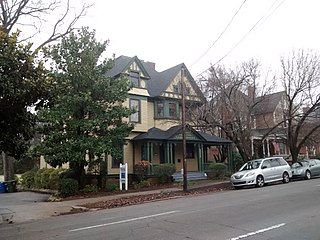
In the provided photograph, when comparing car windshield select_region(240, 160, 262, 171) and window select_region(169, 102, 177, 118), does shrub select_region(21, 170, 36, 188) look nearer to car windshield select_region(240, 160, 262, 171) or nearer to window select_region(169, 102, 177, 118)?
window select_region(169, 102, 177, 118)

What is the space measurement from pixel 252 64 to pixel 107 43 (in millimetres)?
11576

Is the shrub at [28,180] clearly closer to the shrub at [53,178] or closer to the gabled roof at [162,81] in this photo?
the shrub at [53,178]

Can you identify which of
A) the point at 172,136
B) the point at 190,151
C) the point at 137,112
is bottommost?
the point at 190,151

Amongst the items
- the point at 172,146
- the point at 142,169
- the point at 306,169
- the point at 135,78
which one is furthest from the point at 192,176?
the point at 135,78

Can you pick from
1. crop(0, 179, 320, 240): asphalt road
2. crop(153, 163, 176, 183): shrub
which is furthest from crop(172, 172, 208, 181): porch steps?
crop(0, 179, 320, 240): asphalt road

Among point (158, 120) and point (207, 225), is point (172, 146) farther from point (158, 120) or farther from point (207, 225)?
point (207, 225)

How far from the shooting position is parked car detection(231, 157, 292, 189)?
2083 cm

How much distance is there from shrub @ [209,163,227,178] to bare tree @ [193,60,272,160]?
3.08m

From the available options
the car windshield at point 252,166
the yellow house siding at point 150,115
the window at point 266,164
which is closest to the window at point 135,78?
the yellow house siding at point 150,115

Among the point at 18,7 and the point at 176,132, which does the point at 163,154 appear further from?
the point at 18,7

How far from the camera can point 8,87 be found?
10.4 m

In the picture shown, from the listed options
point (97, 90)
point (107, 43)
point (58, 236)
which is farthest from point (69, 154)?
point (58, 236)

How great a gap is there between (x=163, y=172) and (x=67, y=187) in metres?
7.51

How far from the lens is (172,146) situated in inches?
1217
